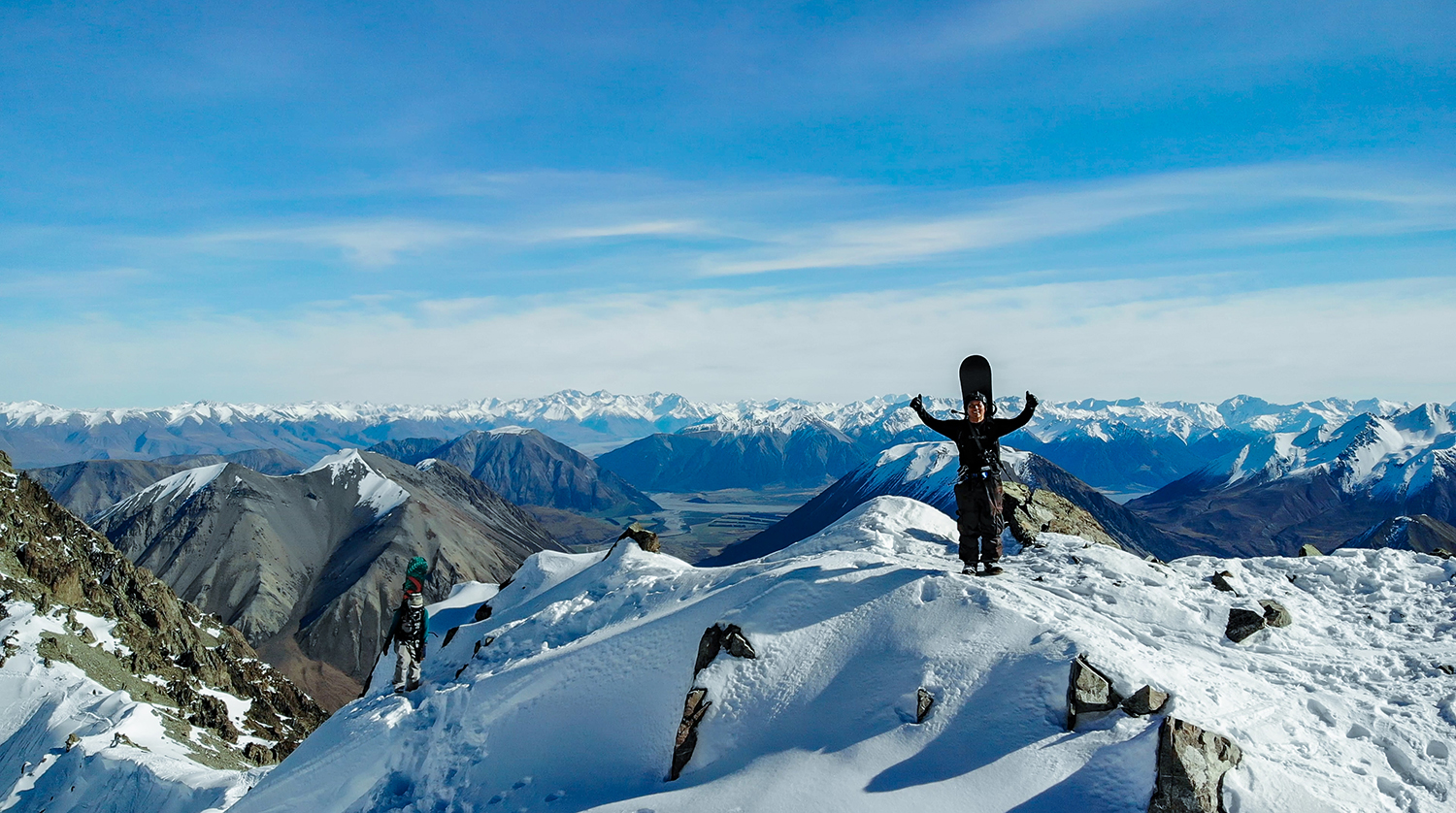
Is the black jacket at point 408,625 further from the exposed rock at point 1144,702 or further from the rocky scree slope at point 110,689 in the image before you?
the rocky scree slope at point 110,689

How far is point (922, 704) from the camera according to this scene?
39.4 feet

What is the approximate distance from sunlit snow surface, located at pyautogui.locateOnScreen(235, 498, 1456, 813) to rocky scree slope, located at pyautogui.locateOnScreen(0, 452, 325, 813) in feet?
86.3

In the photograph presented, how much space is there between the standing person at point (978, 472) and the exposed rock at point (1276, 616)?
535 centimetres

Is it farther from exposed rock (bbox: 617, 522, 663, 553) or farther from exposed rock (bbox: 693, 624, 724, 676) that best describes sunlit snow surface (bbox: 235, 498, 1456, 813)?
exposed rock (bbox: 617, 522, 663, 553)

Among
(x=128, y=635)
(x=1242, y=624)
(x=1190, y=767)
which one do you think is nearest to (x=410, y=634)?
(x=1190, y=767)

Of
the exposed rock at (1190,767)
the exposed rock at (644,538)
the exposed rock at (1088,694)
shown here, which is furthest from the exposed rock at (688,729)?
the exposed rock at (644,538)

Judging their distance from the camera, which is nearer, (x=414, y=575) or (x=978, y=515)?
(x=978, y=515)

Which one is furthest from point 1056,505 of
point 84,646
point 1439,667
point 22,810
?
point 84,646

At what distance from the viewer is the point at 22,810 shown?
44.8 meters

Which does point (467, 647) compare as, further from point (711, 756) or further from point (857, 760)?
point (857, 760)

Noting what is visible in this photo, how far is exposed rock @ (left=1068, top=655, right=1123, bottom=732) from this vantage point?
1100cm

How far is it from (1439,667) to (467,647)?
74.7 ft

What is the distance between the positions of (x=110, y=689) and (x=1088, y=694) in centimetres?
7961

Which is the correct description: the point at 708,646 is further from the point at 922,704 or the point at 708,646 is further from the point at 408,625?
the point at 408,625
